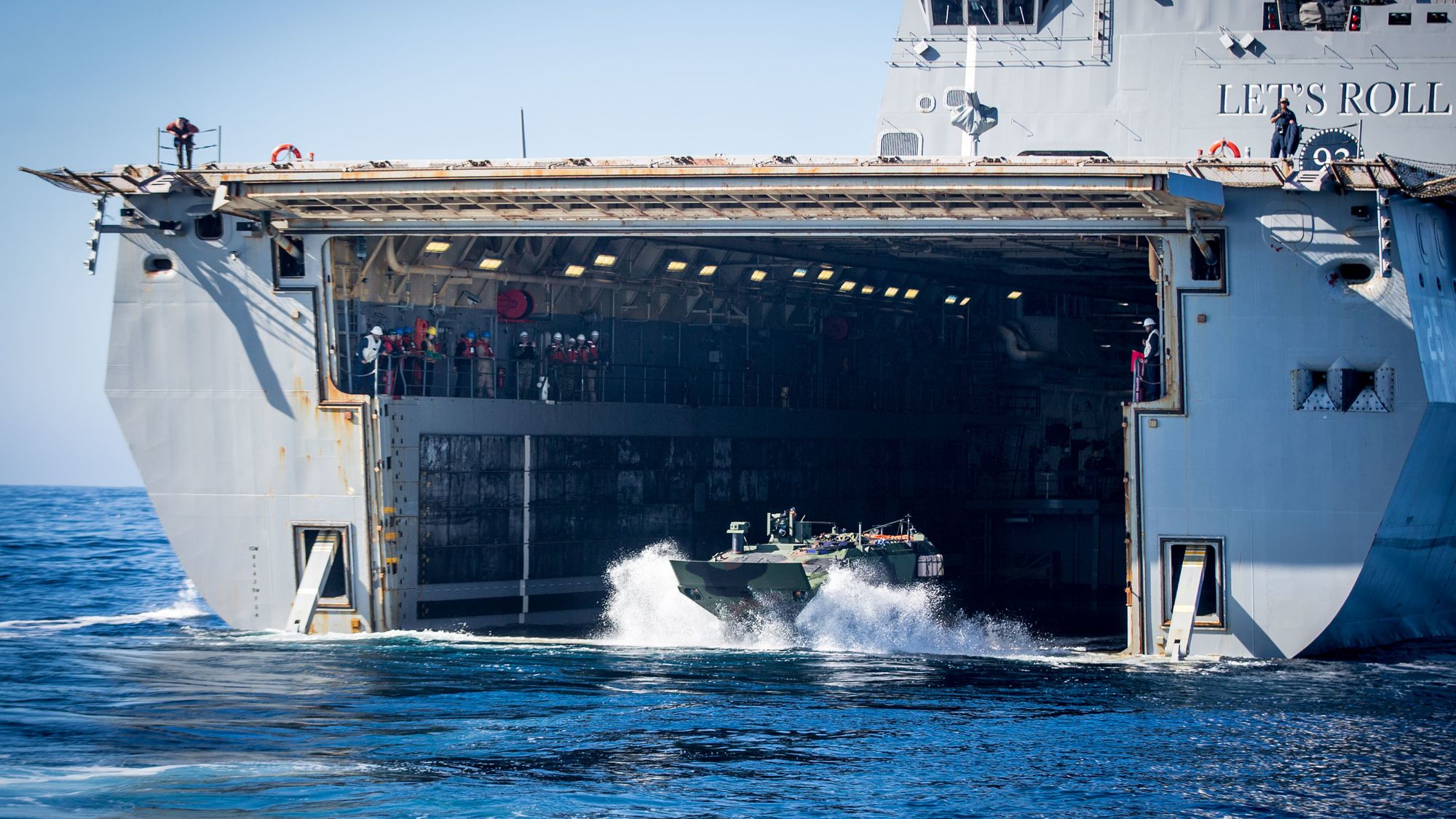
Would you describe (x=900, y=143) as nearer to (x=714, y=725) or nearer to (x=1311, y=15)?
(x=1311, y=15)

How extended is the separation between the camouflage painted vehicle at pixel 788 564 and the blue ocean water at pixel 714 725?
1.83ft

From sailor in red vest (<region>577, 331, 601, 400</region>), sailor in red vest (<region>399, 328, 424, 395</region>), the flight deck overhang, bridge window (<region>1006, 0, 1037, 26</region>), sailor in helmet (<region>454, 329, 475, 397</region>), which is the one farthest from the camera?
sailor in red vest (<region>577, 331, 601, 400</region>)

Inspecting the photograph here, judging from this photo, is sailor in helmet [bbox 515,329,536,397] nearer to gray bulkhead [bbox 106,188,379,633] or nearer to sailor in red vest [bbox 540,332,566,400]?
sailor in red vest [bbox 540,332,566,400]

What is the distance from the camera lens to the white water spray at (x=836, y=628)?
2708 cm

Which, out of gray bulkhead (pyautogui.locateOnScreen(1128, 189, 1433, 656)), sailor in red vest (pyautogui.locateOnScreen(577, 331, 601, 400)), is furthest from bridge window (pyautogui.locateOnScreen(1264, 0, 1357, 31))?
sailor in red vest (pyautogui.locateOnScreen(577, 331, 601, 400))

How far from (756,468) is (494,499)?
25.0ft

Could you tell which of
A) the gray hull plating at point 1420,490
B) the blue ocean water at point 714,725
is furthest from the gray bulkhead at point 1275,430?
the blue ocean water at point 714,725

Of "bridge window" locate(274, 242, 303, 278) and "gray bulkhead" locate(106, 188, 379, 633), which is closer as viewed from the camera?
"gray bulkhead" locate(106, 188, 379, 633)

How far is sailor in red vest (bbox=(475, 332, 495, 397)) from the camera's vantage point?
30188 mm

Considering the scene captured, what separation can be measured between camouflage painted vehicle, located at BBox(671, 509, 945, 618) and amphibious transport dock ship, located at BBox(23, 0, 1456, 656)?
164 inches

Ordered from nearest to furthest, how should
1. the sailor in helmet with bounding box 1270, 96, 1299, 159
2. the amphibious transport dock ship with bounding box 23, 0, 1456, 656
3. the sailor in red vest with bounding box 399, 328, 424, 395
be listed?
the amphibious transport dock ship with bounding box 23, 0, 1456, 656 → the sailor in helmet with bounding box 1270, 96, 1299, 159 → the sailor in red vest with bounding box 399, 328, 424, 395

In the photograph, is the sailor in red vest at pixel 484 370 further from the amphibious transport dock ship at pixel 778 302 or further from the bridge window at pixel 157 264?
the bridge window at pixel 157 264

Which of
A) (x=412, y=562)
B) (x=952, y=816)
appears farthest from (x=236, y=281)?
(x=952, y=816)

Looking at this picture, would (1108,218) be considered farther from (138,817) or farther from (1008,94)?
(138,817)
